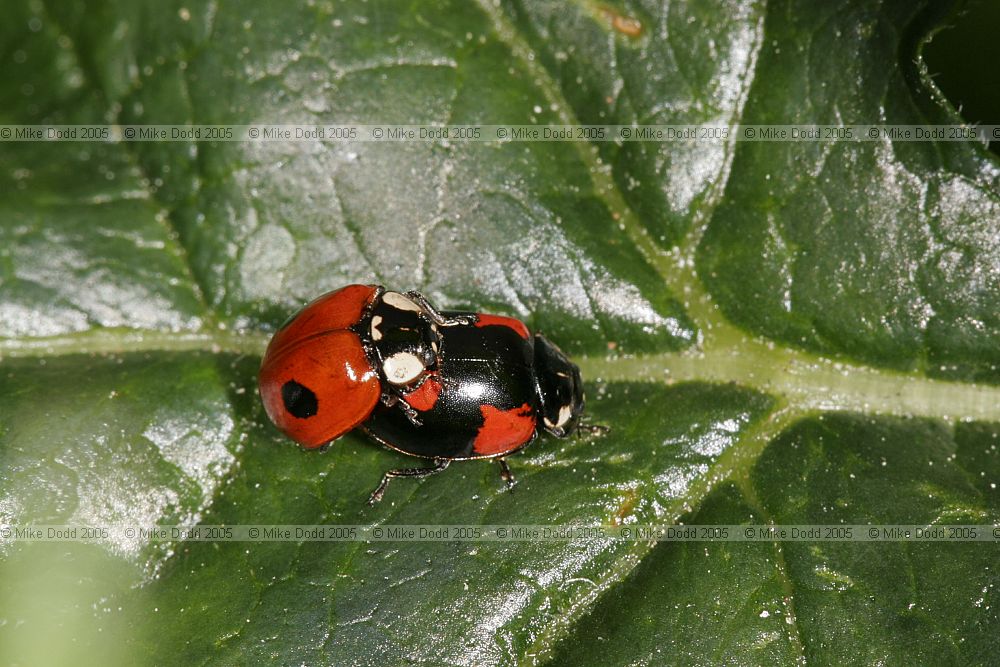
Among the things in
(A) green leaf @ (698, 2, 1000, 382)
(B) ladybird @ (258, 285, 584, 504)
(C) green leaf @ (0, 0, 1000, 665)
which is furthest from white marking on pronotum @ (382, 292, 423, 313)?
(A) green leaf @ (698, 2, 1000, 382)

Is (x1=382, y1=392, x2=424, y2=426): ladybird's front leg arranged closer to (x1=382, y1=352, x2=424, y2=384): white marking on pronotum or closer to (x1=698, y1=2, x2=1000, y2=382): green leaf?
(x1=382, y1=352, x2=424, y2=384): white marking on pronotum

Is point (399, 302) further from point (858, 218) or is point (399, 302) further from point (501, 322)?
point (858, 218)

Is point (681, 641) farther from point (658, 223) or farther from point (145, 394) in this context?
point (145, 394)

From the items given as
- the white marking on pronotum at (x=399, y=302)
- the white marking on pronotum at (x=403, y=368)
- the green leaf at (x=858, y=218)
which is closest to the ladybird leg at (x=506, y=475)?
the white marking on pronotum at (x=403, y=368)

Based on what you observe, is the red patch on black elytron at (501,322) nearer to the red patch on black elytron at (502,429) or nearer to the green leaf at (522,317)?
the green leaf at (522,317)

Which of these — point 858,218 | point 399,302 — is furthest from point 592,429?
point 858,218

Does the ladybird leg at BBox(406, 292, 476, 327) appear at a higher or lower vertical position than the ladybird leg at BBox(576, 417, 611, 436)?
higher
